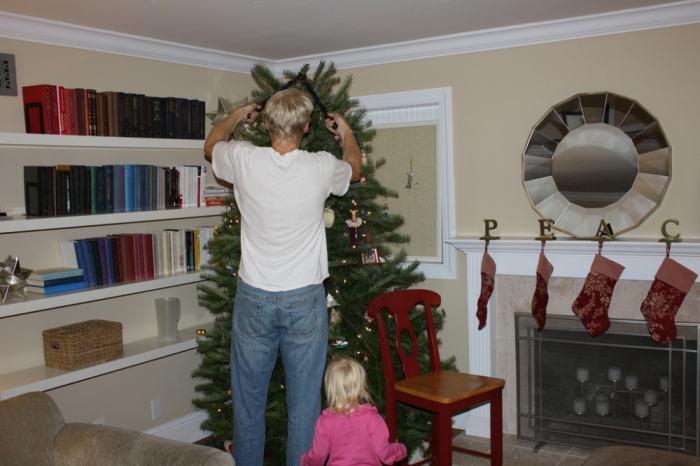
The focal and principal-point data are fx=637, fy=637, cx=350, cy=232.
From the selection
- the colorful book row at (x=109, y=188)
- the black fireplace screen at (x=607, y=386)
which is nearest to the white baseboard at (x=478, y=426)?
the black fireplace screen at (x=607, y=386)

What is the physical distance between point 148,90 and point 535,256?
237 centimetres

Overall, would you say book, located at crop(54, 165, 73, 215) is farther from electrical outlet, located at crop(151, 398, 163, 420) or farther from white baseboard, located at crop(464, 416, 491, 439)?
white baseboard, located at crop(464, 416, 491, 439)

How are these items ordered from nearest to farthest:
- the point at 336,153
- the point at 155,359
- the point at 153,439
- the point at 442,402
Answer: the point at 153,439 → the point at 442,402 → the point at 336,153 → the point at 155,359

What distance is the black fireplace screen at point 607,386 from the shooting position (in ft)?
10.7

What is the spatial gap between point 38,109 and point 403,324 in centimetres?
201

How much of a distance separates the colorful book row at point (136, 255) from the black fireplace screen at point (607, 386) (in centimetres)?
193

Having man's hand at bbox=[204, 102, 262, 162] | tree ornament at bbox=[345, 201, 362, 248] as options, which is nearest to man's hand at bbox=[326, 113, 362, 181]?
man's hand at bbox=[204, 102, 262, 162]

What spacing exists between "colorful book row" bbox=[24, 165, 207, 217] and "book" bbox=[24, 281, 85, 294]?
1.12ft

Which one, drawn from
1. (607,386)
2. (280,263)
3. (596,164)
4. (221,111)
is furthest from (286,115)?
(607,386)

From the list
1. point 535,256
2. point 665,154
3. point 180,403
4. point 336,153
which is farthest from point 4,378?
point 665,154

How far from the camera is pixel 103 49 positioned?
132 inches

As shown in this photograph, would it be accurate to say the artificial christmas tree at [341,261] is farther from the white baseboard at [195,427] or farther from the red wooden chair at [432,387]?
the white baseboard at [195,427]

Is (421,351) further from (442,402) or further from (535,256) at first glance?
(535,256)

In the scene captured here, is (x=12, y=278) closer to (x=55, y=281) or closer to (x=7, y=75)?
(x=55, y=281)
